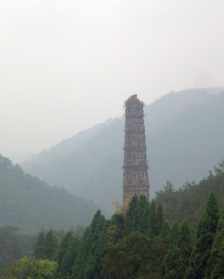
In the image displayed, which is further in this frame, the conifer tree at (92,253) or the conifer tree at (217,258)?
the conifer tree at (92,253)

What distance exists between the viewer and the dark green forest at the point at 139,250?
26.2 m

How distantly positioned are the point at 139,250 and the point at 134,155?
1642 inches

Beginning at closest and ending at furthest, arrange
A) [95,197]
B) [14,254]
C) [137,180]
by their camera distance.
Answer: [137,180], [14,254], [95,197]

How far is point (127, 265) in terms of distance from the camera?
102 feet

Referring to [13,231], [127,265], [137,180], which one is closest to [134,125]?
[137,180]

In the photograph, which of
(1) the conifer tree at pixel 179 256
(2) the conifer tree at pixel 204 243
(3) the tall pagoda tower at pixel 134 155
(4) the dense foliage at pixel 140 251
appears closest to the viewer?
(2) the conifer tree at pixel 204 243

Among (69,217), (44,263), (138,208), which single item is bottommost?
(44,263)

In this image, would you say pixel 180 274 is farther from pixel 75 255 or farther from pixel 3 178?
pixel 3 178

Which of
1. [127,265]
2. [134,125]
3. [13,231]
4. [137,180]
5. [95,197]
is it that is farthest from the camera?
[95,197]

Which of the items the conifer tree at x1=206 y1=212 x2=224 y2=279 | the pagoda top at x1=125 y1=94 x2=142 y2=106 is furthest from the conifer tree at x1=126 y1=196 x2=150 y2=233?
the pagoda top at x1=125 y1=94 x2=142 y2=106

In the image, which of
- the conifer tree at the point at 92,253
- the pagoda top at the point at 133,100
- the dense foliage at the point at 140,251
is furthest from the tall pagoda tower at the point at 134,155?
the conifer tree at the point at 92,253

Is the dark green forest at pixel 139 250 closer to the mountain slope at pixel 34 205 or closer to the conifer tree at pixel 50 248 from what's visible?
the conifer tree at pixel 50 248

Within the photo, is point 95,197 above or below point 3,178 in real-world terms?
above

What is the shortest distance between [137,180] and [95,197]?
406ft
